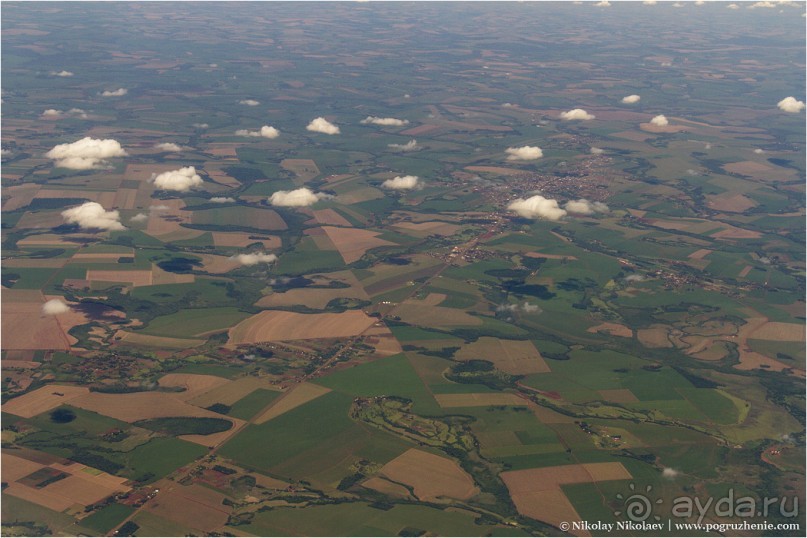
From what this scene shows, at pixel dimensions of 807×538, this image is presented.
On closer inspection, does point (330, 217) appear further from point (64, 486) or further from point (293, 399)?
point (64, 486)

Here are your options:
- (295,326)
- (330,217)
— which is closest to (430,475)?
(295,326)

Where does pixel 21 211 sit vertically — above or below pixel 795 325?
above

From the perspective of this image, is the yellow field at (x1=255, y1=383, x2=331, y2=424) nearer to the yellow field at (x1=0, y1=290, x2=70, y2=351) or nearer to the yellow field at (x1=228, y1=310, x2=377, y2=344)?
the yellow field at (x1=228, y1=310, x2=377, y2=344)

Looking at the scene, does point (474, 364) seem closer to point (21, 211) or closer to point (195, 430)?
point (195, 430)

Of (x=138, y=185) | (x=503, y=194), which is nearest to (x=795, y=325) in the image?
(x=503, y=194)

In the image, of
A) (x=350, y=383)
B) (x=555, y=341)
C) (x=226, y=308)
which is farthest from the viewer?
(x=226, y=308)

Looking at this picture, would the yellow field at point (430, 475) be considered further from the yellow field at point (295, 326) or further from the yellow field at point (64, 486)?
the yellow field at point (295, 326)
